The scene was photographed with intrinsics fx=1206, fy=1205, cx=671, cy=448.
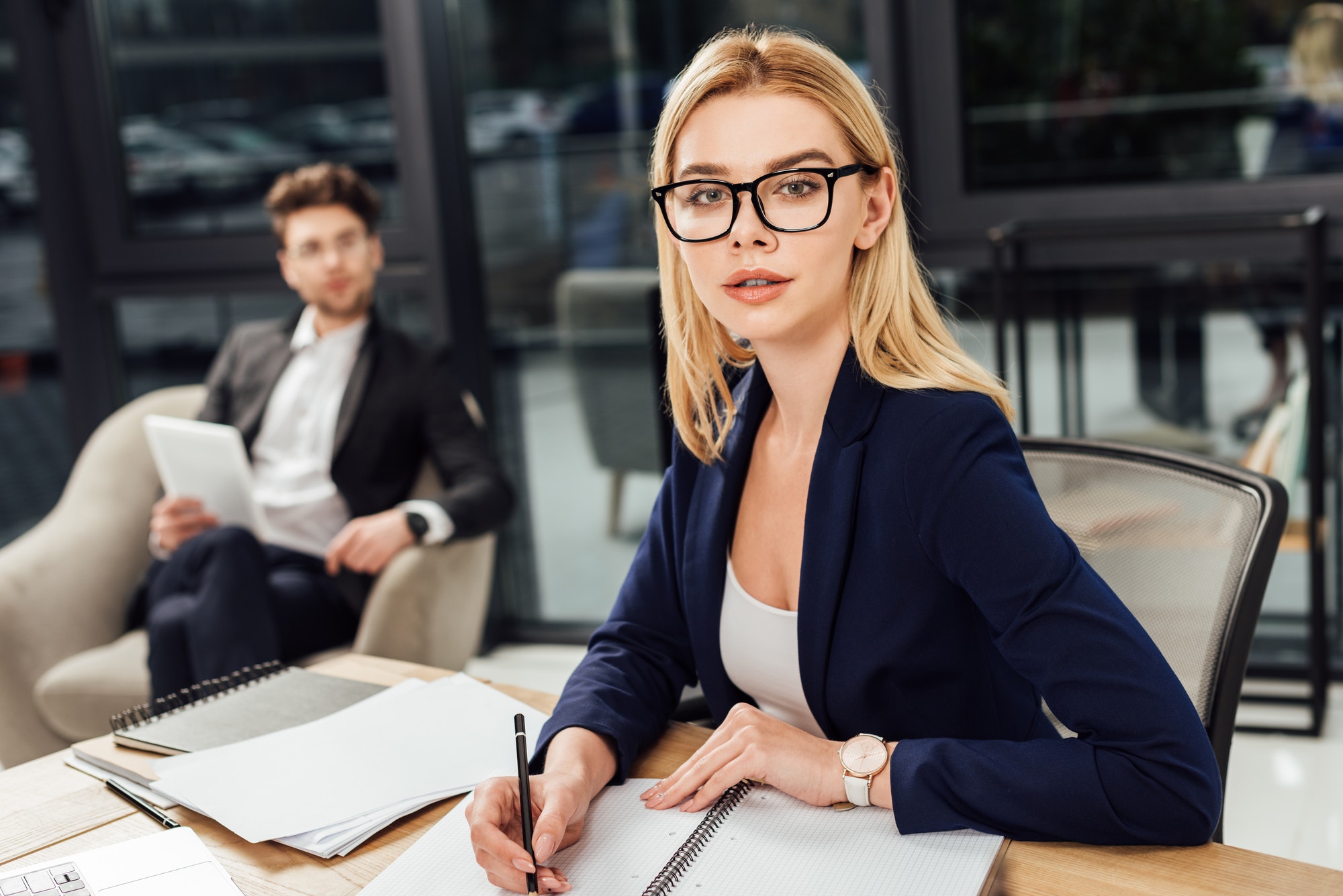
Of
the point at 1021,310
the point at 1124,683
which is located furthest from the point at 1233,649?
the point at 1021,310

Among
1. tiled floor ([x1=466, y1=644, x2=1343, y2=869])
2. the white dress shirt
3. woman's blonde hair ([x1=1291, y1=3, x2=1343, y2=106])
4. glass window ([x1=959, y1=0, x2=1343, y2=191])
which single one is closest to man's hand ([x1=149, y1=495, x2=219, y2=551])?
the white dress shirt

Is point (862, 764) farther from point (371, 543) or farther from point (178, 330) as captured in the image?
point (178, 330)

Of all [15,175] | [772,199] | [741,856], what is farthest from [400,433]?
[15,175]

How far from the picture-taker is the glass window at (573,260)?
323 cm

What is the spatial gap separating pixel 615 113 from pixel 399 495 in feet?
4.16

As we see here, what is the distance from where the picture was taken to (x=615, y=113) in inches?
128

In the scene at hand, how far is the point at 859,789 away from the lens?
1.03 metres

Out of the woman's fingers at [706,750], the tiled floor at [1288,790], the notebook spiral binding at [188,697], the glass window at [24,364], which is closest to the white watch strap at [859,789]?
the woman's fingers at [706,750]

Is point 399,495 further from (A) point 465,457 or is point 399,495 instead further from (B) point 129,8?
(B) point 129,8

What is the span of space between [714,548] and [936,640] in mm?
268

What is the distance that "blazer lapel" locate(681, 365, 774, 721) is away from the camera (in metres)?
1.31

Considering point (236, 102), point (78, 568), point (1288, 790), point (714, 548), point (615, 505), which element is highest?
point (236, 102)

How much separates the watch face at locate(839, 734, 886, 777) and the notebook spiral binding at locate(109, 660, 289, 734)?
0.70 meters

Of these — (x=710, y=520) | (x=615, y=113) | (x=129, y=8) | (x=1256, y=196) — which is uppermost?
(x=129, y=8)
